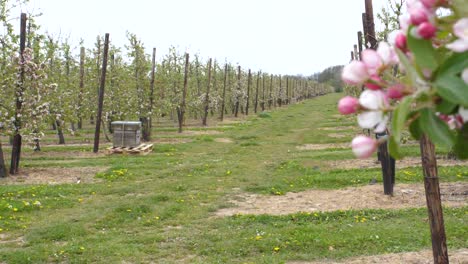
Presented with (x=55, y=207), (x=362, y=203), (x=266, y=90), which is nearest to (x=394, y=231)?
(x=362, y=203)

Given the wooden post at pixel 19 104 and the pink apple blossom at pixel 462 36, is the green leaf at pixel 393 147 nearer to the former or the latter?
the pink apple blossom at pixel 462 36

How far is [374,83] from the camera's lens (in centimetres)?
71

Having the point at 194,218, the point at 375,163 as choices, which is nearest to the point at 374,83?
the point at 194,218

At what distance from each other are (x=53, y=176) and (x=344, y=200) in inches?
271

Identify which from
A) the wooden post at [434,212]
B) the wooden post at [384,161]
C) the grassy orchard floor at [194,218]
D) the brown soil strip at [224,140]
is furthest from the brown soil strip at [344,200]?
the brown soil strip at [224,140]

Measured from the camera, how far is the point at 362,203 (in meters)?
7.88

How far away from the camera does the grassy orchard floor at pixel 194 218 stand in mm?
5695

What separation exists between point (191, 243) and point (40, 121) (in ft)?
21.6

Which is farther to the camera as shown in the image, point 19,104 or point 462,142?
point 19,104

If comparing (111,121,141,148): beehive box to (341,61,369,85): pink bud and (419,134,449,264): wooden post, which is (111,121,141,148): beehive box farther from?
(341,61,369,85): pink bud

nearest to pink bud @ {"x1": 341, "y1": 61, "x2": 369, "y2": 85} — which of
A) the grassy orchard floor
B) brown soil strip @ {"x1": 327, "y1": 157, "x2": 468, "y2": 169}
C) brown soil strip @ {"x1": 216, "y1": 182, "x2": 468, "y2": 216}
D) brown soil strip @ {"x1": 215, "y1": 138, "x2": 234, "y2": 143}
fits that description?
the grassy orchard floor

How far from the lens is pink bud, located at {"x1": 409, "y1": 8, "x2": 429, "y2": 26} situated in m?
0.65

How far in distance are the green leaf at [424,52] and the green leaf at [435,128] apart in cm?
7

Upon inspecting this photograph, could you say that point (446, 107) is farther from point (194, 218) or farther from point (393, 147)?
point (194, 218)
